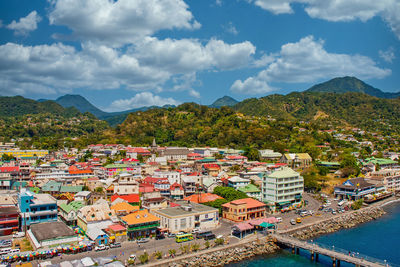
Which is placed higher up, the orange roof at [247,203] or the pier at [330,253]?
the orange roof at [247,203]

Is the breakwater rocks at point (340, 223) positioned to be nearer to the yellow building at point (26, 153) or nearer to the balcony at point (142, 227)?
the balcony at point (142, 227)

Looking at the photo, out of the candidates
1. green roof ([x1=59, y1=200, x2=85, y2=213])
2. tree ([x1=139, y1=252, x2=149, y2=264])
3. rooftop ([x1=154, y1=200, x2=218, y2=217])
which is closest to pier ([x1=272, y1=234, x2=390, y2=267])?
rooftop ([x1=154, y1=200, x2=218, y2=217])

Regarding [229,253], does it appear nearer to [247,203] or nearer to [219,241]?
[219,241]

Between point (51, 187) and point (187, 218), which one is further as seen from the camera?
point (51, 187)

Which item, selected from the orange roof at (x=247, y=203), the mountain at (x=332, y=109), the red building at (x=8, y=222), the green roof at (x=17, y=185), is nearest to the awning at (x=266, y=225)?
the orange roof at (x=247, y=203)

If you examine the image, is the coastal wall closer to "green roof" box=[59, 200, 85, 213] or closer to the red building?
"green roof" box=[59, 200, 85, 213]

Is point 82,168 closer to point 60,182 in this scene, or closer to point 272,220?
point 60,182

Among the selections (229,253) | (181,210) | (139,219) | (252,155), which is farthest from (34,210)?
(252,155)
